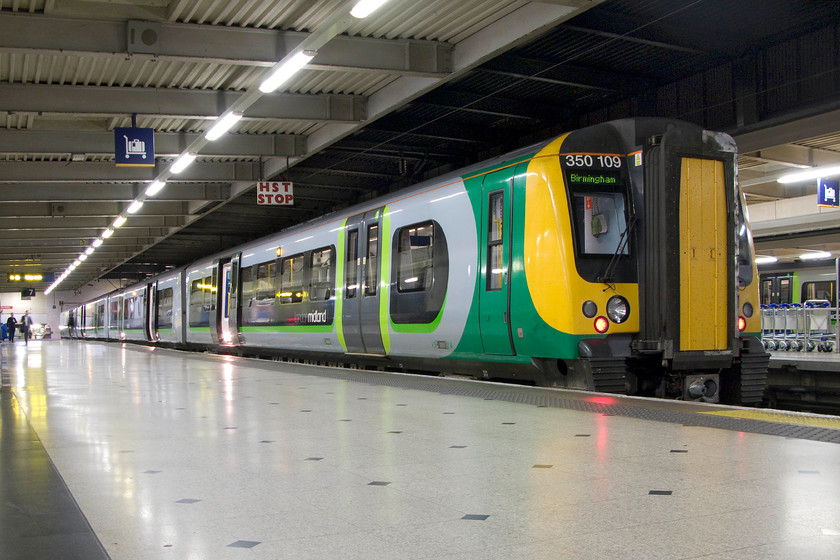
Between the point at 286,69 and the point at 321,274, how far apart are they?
14.0ft

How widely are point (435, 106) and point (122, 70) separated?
5.42 meters

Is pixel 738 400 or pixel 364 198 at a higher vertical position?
pixel 364 198

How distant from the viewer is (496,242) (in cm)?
887

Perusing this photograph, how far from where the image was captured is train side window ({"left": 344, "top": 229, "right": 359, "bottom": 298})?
1240 cm

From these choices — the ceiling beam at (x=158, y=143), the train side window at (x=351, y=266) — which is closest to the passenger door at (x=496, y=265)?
the train side window at (x=351, y=266)

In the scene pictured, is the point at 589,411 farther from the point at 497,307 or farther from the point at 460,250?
the point at 460,250

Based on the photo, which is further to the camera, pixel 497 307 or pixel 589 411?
pixel 497 307

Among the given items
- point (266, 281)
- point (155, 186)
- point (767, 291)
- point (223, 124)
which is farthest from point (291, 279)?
point (767, 291)

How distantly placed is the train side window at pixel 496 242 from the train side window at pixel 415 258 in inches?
51.7

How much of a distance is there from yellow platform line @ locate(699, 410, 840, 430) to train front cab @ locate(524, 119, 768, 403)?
141cm

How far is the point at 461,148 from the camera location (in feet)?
58.0

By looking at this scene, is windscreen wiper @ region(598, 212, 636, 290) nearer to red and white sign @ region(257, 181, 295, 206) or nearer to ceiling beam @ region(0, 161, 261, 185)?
red and white sign @ region(257, 181, 295, 206)

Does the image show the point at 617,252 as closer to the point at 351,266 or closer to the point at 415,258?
the point at 415,258

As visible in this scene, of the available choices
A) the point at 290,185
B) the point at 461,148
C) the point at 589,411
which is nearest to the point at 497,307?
the point at 589,411
